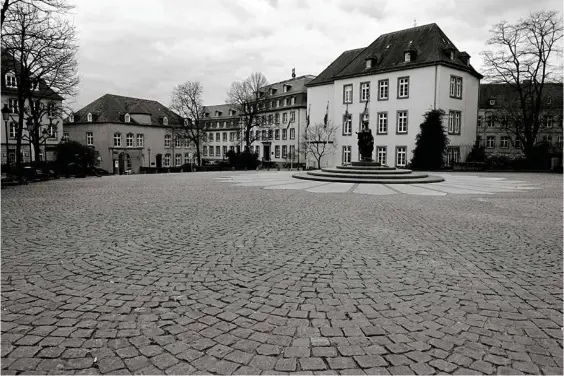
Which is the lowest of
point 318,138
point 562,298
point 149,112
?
point 562,298

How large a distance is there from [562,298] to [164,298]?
446cm

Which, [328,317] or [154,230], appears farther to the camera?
[154,230]

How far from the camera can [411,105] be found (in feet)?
138

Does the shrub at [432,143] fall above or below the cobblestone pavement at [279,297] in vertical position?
above

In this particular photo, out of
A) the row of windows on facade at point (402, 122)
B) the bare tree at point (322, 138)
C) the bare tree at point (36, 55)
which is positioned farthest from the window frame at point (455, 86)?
the bare tree at point (36, 55)

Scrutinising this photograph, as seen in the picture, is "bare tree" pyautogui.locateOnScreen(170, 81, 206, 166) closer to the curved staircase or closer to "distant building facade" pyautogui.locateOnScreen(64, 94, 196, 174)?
"distant building facade" pyautogui.locateOnScreen(64, 94, 196, 174)

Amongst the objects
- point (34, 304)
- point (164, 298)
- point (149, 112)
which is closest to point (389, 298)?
point (164, 298)

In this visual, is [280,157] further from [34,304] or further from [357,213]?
[34,304]

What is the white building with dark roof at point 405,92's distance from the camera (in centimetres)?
4100

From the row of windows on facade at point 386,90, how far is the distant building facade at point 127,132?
2572cm

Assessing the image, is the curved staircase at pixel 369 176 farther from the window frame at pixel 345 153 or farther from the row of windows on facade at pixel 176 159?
the row of windows on facade at pixel 176 159

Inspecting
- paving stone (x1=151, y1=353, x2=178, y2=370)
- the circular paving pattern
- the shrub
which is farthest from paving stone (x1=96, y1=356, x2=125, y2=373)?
the shrub

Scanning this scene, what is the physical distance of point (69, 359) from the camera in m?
2.96

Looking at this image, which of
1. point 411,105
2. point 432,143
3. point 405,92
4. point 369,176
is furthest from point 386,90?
point 369,176
